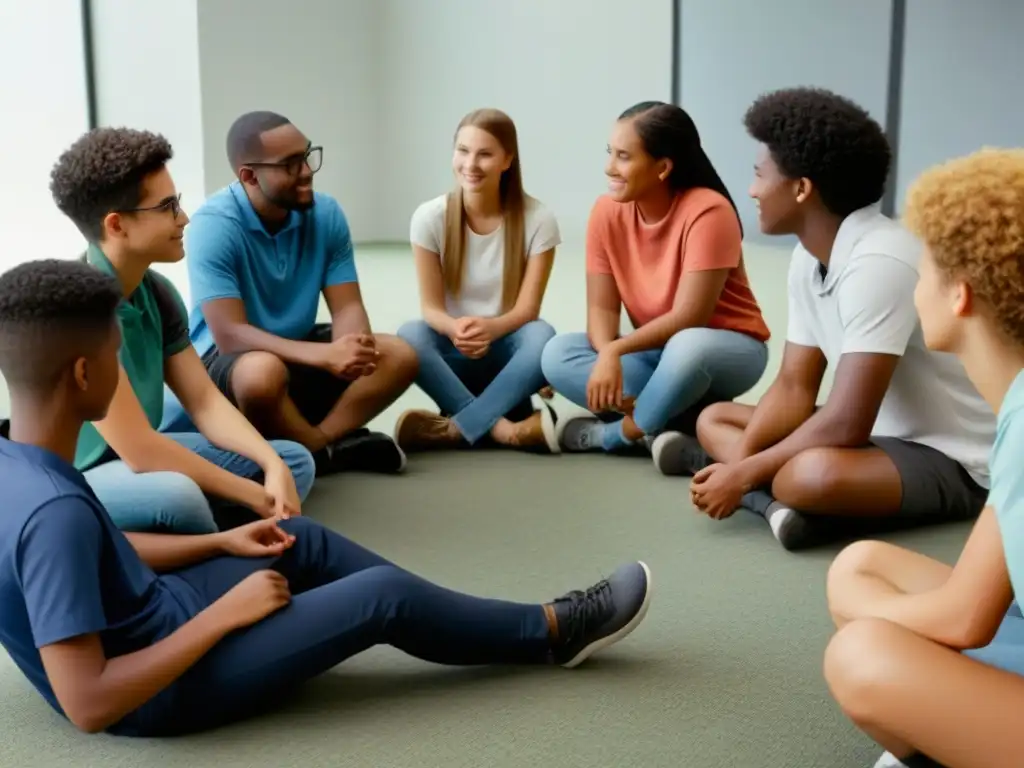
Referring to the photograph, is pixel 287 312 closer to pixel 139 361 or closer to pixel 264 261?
pixel 264 261

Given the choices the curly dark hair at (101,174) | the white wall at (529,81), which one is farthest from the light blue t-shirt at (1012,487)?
the white wall at (529,81)

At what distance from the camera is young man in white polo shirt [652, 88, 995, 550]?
2430mm

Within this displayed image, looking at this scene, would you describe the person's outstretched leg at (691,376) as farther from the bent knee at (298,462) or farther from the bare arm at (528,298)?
the bent knee at (298,462)

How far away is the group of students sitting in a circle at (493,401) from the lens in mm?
1403

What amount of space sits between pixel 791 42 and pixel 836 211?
5.90 m

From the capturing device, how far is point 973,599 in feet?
4.48

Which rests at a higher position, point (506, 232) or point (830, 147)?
point (830, 147)

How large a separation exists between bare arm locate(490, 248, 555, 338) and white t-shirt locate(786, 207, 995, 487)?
98cm

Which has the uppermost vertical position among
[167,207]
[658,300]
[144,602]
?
[167,207]

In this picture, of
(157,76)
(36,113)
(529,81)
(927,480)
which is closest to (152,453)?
(927,480)

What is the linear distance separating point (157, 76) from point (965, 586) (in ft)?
18.6

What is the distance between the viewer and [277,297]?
3221 millimetres

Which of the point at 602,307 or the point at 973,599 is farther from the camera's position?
the point at 602,307

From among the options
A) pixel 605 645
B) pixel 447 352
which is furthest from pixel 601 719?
pixel 447 352
